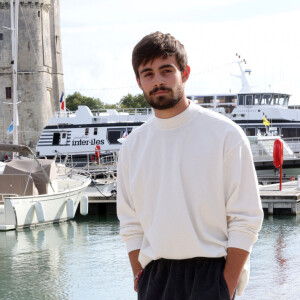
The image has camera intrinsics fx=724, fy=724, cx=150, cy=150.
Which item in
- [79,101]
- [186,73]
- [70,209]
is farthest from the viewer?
[79,101]

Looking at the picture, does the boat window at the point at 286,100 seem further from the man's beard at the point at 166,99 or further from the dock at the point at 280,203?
the man's beard at the point at 166,99

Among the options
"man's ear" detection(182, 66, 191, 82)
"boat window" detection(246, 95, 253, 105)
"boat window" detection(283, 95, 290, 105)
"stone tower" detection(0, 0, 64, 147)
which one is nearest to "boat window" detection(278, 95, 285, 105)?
"boat window" detection(283, 95, 290, 105)

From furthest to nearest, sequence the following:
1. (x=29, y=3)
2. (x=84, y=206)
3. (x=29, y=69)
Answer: (x=29, y=69), (x=29, y=3), (x=84, y=206)

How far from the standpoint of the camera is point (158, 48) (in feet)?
9.80

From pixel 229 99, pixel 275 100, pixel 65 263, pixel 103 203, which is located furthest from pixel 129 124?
pixel 65 263

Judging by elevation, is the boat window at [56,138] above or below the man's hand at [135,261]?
below

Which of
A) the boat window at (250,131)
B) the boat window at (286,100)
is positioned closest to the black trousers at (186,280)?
the boat window at (250,131)

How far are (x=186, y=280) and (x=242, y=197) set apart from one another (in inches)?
15.8

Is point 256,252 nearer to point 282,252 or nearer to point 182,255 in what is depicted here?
point 282,252

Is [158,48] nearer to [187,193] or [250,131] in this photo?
[187,193]

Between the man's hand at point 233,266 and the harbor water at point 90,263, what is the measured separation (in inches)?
226

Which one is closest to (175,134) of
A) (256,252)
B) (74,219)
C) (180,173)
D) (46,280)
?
(180,173)

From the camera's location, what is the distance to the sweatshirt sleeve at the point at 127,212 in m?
3.16

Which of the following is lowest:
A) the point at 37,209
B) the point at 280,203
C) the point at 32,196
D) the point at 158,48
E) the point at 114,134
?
the point at 280,203
